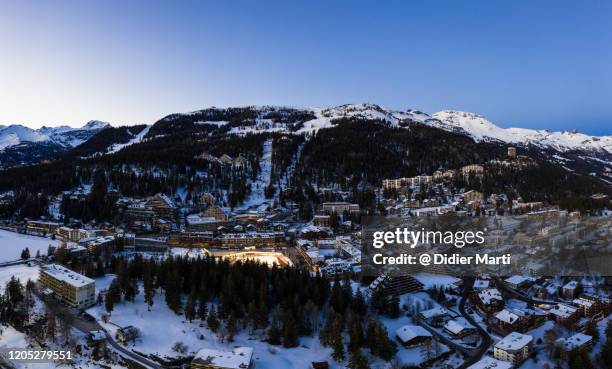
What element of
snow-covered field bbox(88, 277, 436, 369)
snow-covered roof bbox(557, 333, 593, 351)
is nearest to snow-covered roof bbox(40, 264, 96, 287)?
snow-covered field bbox(88, 277, 436, 369)

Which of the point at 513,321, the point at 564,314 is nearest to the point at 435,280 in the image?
the point at 513,321

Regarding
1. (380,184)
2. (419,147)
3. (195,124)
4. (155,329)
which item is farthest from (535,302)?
(195,124)

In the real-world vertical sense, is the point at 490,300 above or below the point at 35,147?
below

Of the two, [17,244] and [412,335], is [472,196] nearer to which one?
[412,335]

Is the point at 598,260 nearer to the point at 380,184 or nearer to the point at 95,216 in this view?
the point at 380,184

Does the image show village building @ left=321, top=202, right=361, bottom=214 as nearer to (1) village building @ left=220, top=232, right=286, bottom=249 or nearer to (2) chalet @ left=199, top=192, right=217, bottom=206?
(1) village building @ left=220, top=232, right=286, bottom=249

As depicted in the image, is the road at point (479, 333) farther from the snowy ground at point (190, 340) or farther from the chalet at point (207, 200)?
the chalet at point (207, 200)
